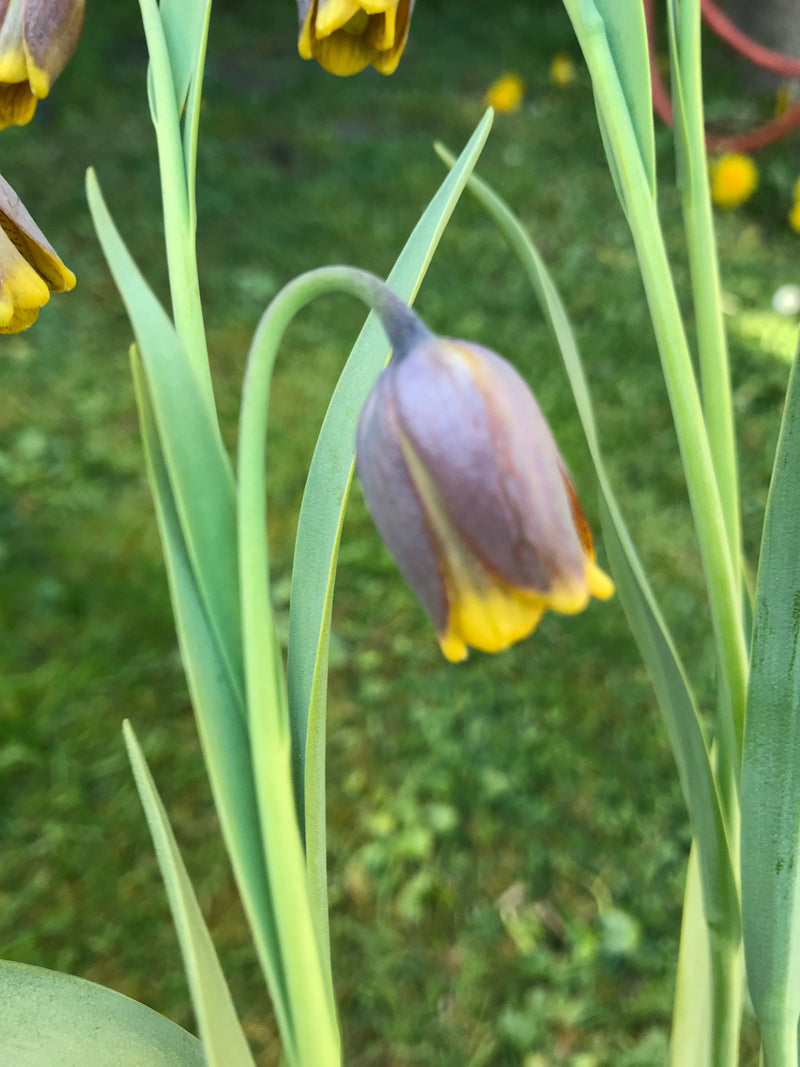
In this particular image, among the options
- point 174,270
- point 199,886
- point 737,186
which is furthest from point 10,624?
point 737,186

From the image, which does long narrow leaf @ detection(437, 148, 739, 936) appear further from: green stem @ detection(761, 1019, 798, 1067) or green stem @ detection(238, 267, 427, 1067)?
green stem @ detection(238, 267, 427, 1067)

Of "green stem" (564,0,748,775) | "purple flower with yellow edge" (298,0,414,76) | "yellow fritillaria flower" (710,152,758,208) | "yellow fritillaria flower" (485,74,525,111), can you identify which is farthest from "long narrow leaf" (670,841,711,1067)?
"yellow fritillaria flower" (485,74,525,111)

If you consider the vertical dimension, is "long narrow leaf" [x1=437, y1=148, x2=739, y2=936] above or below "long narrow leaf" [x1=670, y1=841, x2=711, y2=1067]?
above

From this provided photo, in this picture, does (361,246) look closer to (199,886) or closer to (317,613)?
(199,886)

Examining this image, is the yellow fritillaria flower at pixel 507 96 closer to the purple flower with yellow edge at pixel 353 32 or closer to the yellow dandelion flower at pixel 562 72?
the yellow dandelion flower at pixel 562 72

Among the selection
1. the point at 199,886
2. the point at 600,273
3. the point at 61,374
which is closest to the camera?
the point at 199,886

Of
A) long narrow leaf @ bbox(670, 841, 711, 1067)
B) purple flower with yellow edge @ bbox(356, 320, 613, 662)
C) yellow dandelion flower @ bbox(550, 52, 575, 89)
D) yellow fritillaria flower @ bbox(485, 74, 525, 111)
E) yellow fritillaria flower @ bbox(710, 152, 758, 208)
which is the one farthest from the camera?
yellow dandelion flower @ bbox(550, 52, 575, 89)

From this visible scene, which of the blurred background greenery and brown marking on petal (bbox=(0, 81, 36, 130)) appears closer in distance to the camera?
brown marking on petal (bbox=(0, 81, 36, 130))

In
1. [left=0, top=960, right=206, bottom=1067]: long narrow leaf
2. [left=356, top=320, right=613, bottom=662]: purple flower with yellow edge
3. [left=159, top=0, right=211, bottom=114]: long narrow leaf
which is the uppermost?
[left=159, top=0, right=211, bottom=114]: long narrow leaf
